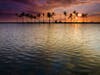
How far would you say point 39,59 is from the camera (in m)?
26.2

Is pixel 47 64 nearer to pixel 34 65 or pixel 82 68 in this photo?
pixel 34 65

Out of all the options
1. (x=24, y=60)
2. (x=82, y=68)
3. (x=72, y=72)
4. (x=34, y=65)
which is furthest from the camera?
(x=24, y=60)

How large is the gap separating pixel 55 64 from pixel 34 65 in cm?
226

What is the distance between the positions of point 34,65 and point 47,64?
145 centimetres

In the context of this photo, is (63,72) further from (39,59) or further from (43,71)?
(39,59)

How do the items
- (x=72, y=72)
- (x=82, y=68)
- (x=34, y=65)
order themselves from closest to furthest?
1. (x=72, y=72)
2. (x=82, y=68)
3. (x=34, y=65)

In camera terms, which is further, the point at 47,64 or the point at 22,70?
the point at 47,64

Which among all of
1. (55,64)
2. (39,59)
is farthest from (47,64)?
(39,59)

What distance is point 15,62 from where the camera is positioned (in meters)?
24.2

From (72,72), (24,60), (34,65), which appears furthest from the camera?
(24,60)

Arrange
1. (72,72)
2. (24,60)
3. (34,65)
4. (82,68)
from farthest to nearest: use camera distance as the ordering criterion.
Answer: (24,60)
(34,65)
(82,68)
(72,72)

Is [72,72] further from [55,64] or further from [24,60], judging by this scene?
[24,60]

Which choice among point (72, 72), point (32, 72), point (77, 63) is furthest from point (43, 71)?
point (77, 63)

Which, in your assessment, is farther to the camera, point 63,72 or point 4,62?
point 4,62
